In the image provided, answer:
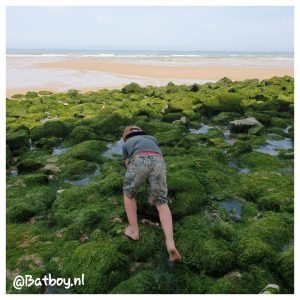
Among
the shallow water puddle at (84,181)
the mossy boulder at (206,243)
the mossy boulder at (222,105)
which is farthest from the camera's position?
the mossy boulder at (222,105)

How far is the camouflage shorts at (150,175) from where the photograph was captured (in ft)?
18.4

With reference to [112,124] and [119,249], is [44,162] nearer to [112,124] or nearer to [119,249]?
[112,124]

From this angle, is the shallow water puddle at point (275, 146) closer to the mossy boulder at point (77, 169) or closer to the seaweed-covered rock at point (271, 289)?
the mossy boulder at point (77, 169)

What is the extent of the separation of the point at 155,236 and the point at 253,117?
8470 mm

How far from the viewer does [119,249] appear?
5.50 metres

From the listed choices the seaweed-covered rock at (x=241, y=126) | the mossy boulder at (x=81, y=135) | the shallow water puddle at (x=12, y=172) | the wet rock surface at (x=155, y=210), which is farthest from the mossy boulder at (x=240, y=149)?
the shallow water puddle at (x=12, y=172)

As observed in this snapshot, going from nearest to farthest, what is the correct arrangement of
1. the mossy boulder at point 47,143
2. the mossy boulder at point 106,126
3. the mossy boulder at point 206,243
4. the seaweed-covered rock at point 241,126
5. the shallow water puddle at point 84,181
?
the mossy boulder at point 206,243 < the shallow water puddle at point 84,181 < the mossy boulder at point 47,143 < the mossy boulder at point 106,126 < the seaweed-covered rock at point 241,126

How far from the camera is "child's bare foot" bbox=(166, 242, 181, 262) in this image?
204 inches

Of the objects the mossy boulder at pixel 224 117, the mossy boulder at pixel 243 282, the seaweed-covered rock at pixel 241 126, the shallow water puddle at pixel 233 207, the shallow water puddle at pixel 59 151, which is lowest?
the mossy boulder at pixel 243 282

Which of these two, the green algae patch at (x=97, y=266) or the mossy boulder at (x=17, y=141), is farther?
the mossy boulder at (x=17, y=141)

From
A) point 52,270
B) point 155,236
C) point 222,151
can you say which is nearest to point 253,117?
point 222,151

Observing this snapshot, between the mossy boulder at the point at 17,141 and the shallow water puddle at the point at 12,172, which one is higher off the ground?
the mossy boulder at the point at 17,141

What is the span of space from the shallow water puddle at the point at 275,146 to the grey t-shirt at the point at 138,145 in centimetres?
528

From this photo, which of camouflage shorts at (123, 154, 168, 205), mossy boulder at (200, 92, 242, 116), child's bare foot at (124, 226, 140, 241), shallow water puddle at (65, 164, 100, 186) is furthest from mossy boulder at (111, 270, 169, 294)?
mossy boulder at (200, 92, 242, 116)
